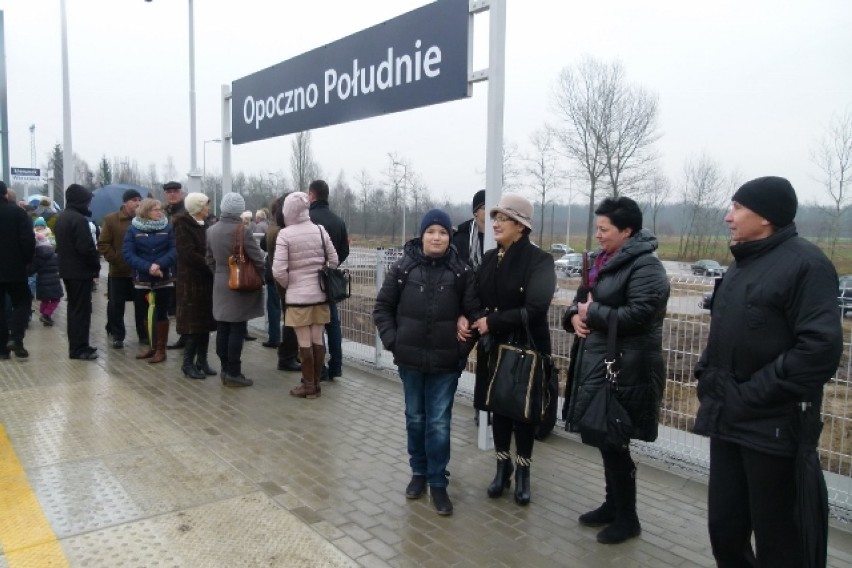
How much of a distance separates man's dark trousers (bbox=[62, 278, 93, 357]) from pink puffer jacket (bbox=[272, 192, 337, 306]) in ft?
9.43

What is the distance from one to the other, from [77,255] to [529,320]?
5.85 meters

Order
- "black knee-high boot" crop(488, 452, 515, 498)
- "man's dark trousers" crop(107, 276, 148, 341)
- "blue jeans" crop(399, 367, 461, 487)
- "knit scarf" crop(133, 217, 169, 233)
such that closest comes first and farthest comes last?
1. "blue jeans" crop(399, 367, 461, 487)
2. "black knee-high boot" crop(488, 452, 515, 498)
3. "knit scarf" crop(133, 217, 169, 233)
4. "man's dark trousers" crop(107, 276, 148, 341)

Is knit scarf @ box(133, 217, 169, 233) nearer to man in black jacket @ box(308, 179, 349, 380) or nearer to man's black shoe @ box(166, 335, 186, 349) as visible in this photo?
man's black shoe @ box(166, 335, 186, 349)

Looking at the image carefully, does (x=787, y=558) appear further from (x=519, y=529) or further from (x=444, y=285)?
(x=444, y=285)

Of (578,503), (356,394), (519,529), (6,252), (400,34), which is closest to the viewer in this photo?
(519,529)

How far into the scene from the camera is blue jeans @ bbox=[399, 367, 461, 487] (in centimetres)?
412

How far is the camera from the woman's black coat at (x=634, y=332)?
339 centimetres

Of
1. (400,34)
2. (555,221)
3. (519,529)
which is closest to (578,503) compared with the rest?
(519,529)

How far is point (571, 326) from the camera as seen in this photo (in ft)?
12.6

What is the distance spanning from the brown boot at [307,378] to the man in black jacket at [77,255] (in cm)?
276

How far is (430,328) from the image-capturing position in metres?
4.02

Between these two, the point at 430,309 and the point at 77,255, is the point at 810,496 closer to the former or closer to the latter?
the point at 430,309

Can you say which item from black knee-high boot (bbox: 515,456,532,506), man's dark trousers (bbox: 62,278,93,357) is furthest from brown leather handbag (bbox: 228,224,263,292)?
black knee-high boot (bbox: 515,456,532,506)

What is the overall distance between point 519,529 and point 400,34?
3.95 meters
